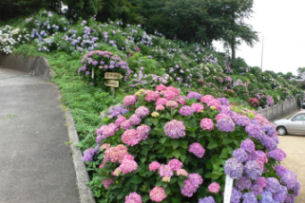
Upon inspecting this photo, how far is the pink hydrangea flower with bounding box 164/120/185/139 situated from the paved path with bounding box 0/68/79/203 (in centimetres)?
149

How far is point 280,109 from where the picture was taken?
17438 millimetres

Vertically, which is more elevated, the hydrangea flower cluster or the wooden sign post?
the wooden sign post

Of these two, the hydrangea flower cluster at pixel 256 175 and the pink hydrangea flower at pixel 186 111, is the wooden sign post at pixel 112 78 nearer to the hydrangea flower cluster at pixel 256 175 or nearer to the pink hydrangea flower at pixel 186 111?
the pink hydrangea flower at pixel 186 111

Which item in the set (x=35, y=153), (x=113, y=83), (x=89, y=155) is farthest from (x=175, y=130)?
(x=113, y=83)

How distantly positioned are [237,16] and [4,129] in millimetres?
19607

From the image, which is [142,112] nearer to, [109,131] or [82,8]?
[109,131]

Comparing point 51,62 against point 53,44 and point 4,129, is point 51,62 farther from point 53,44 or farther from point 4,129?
point 4,129

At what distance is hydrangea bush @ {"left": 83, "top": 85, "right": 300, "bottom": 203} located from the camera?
2.40 m

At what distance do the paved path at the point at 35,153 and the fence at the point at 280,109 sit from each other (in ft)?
35.2

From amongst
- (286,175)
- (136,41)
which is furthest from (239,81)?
(286,175)

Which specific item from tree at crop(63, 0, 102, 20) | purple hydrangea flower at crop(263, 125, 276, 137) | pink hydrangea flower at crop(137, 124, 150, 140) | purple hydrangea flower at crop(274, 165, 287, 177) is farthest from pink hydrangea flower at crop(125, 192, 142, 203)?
tree at crop(63, 0, 102, 20)

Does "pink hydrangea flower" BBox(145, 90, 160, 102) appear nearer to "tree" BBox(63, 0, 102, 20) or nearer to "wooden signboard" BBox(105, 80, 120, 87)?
"wooden signboard" BBox(105, 80, 120, 87)

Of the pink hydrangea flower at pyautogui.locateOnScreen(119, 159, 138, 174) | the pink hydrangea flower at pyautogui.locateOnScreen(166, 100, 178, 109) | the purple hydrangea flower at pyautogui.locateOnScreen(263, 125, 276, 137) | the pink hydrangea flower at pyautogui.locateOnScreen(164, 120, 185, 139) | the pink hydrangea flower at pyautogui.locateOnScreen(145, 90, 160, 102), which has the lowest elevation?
the pink hydrangea flower at pyautogui.locateOnScreen(119, 159, 138, 174)

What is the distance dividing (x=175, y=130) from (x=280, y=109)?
1701cm
